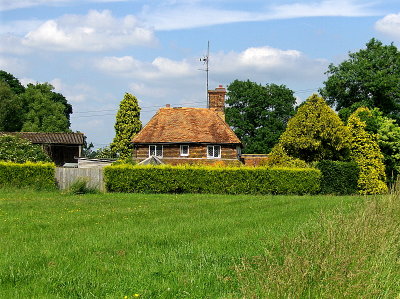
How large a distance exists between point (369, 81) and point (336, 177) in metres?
24.1

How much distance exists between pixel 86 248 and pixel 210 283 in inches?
157

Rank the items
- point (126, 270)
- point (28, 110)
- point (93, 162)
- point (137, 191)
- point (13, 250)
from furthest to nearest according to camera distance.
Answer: point (28, 110) < point (93, 162) < point (137, 191) < point (13, 250) < point (126, 270)

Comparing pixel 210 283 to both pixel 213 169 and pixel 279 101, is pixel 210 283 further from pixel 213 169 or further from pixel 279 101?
pixel 279 101

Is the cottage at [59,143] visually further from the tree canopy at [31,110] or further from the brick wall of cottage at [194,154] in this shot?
the tree canopy at [31,110]

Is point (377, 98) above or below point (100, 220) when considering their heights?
above

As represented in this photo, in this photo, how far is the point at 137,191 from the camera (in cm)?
3469

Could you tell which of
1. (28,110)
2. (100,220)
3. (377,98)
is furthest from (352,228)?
(28,110)

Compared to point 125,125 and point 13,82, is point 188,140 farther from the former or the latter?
point 13,82

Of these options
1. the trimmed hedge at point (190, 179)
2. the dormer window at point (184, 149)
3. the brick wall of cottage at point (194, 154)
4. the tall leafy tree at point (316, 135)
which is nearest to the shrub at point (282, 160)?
the tall leafy tree at point (316, 135)

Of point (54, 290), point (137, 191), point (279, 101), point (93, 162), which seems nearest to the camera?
point (54, 290)

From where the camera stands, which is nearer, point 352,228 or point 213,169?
point 352,228

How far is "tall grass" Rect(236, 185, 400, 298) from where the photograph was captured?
6828 mm

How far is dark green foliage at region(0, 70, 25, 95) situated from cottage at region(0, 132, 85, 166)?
27940 millimetres

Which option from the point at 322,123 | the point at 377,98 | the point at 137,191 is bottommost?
the point at 137,191
